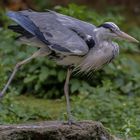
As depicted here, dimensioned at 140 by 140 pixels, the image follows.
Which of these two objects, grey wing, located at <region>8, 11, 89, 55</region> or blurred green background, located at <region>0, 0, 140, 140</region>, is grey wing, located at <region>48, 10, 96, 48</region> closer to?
grey wing, located at <region>8, 11, 89, 55</region>

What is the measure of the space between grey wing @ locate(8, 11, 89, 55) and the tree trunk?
65 cm

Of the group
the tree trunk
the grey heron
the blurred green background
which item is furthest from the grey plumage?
the blurred green background

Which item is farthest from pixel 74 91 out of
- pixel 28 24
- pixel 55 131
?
pixel 55 131

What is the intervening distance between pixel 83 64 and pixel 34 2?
731 centimetres

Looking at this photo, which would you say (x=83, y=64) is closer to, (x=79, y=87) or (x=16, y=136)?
(x=16, y=136)

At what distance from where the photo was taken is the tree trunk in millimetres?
5555

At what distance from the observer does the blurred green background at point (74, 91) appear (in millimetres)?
7469

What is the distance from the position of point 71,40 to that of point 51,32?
218 millimetres

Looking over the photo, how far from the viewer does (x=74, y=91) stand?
8836mm

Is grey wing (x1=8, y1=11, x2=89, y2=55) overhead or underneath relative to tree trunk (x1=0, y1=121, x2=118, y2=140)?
overhead

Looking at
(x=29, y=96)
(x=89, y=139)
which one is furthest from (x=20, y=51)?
(x=89, y=139)

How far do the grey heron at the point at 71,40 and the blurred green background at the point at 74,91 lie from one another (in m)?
0.92

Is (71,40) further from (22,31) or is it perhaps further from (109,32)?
(22,31)

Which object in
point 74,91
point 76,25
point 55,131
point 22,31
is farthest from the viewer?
point 74,91
